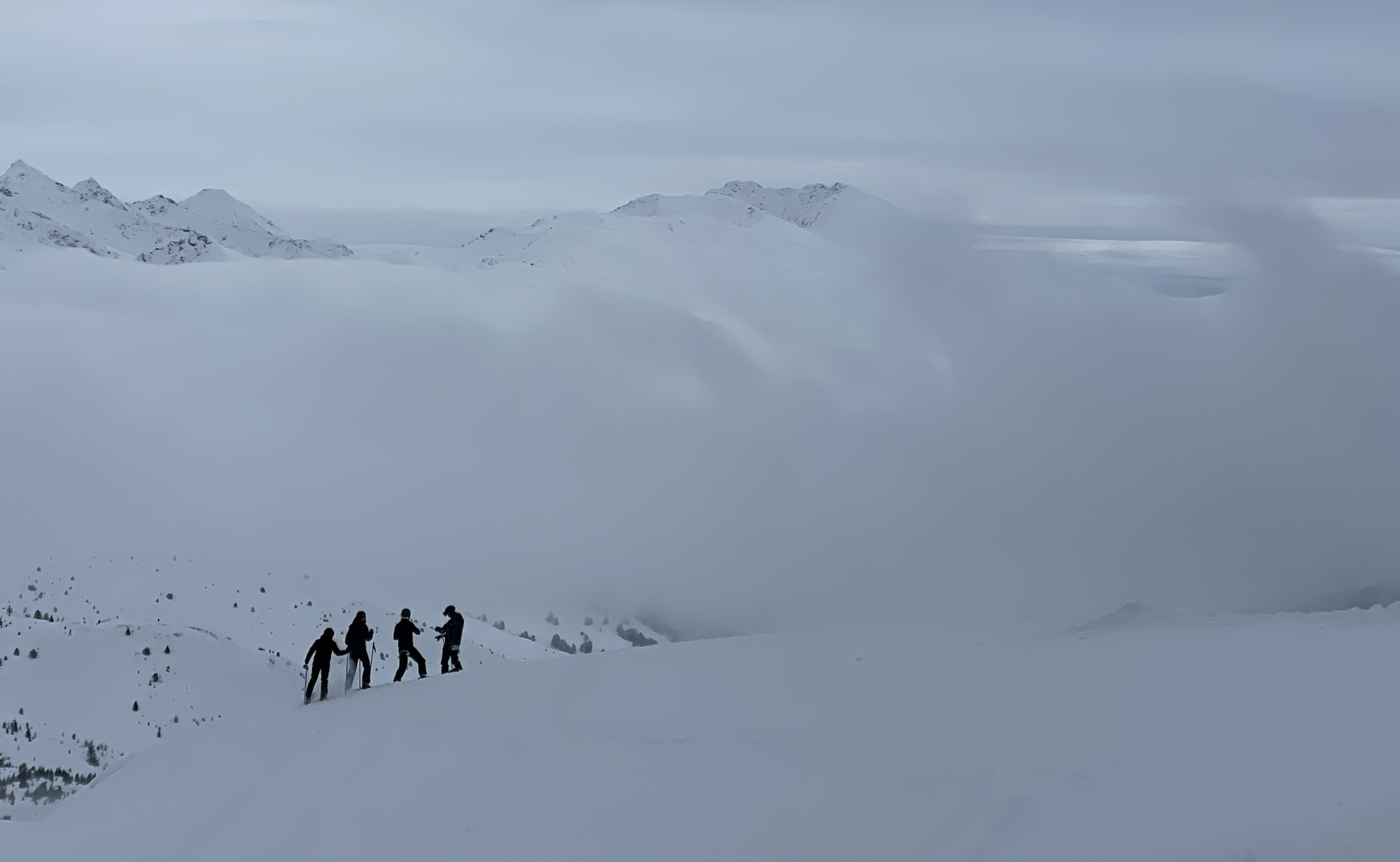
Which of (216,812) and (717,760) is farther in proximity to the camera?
(216,812)

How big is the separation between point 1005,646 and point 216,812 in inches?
501

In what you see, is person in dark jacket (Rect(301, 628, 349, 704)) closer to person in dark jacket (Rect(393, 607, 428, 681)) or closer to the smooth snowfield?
the smooth snowfield

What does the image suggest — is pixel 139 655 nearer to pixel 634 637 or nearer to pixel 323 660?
pixel 323 660

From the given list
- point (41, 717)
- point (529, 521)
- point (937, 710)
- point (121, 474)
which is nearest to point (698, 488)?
point (529, 521)

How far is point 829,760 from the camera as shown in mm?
13148

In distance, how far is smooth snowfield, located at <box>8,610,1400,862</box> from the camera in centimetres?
1055

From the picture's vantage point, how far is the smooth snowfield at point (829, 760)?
10.6 m

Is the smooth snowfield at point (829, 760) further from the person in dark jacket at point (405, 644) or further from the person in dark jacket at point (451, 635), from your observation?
the person in dark jacket at point (451, 635)

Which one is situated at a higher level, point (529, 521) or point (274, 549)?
point (274, 549)

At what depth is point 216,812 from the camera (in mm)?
16750

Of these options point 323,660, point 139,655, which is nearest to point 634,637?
point 139,655

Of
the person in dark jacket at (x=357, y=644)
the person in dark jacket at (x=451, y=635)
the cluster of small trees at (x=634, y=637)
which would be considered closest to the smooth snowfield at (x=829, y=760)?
the person in dark jacket at (x=357, y=644)

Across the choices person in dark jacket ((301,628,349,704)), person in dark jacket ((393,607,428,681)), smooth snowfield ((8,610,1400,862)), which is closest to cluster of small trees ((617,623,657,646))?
person in dark jacket ((393,607,428,681))

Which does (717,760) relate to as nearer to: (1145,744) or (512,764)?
(512,764)
